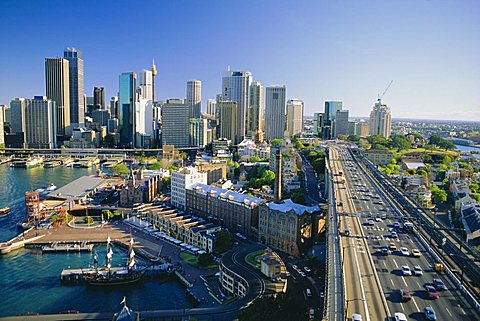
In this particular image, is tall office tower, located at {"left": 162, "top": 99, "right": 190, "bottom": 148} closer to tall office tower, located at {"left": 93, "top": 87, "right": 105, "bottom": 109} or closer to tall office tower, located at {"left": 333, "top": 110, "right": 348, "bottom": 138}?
→ tall office tower, located at {"left": 333, "top": 110, "right": 348, "bottom": 138}

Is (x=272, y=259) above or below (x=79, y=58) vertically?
below

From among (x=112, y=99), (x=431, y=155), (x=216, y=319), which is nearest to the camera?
(x=216, y=319)

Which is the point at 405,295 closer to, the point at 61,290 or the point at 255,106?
the point at 61,290

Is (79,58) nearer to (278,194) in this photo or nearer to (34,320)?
(278,194)

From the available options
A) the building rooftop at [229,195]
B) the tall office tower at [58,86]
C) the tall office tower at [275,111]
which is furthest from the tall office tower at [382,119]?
the building rooftop at [229,195]

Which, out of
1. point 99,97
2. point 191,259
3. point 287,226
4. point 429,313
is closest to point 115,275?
point 191,259

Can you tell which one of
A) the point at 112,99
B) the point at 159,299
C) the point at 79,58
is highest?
the point at 79,58

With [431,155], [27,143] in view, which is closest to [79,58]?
[27,143]
